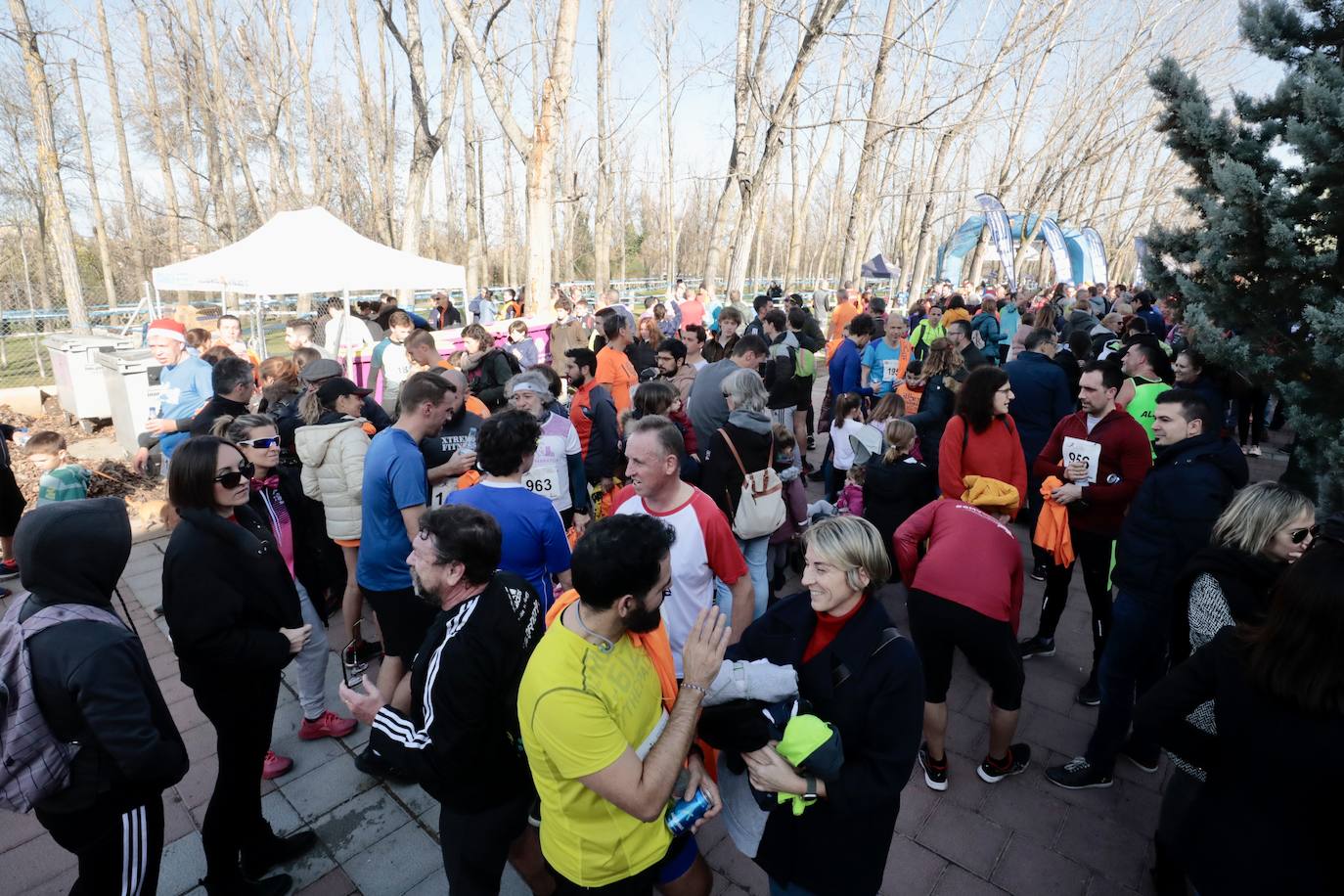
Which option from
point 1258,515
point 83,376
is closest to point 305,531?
point 1258,515

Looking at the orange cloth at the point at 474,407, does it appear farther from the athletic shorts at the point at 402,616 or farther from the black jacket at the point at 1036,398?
the black jacket at the point at 1036,398

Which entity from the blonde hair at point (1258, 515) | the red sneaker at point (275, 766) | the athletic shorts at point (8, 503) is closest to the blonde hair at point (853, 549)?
the blonde hair at point (1258, 515)

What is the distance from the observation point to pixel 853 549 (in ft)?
6.57


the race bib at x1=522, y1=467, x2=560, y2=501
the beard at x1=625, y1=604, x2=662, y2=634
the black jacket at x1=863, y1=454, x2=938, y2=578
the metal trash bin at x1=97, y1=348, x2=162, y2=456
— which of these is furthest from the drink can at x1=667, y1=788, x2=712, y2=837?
the metal trash bin at x1=97, y1=348, x2=162, y2=456

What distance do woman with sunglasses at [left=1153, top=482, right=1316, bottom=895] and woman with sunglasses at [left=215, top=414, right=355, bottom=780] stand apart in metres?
3.58

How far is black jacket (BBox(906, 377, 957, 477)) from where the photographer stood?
5371mm

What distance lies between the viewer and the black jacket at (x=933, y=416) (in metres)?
5.37

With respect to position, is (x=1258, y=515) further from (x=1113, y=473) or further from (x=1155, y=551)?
(x=1113, y=473)

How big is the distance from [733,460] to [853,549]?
188 cm

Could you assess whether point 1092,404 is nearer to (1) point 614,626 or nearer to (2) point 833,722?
(2) point 833,722

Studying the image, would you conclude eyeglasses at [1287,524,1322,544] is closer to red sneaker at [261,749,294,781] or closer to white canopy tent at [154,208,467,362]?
red sneaker at [261,749,294,781]

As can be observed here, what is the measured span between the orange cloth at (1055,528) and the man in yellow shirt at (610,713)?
9.96 feet

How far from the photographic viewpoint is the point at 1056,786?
3336mm

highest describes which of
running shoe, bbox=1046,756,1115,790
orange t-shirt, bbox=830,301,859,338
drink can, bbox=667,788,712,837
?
orange t-shirt, bbox=830,301,859,338
